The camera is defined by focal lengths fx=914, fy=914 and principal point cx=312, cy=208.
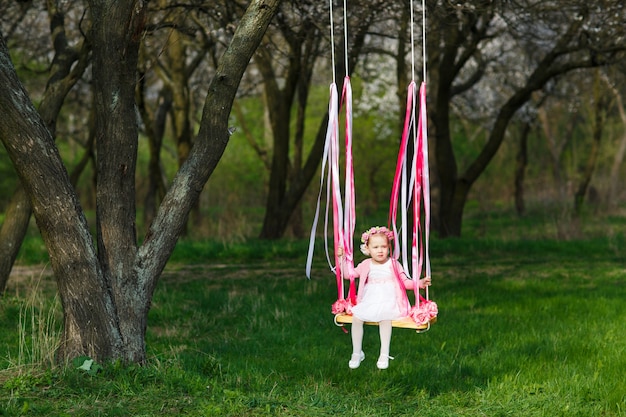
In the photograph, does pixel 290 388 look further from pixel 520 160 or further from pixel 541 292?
pixel 520 160

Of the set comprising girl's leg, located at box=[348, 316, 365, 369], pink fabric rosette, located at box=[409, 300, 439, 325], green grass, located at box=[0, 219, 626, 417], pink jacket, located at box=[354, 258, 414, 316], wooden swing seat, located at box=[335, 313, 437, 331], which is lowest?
green grass, located at box=[0, 219, 626, 417]

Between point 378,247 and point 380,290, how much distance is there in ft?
0.98

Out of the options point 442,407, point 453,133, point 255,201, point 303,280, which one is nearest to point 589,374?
point 442,407

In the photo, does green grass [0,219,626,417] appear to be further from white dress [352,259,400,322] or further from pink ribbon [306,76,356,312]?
pink ribbon [306,76,356,312]

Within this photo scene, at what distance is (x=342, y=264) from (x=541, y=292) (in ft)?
20.8

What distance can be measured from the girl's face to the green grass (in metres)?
1.12

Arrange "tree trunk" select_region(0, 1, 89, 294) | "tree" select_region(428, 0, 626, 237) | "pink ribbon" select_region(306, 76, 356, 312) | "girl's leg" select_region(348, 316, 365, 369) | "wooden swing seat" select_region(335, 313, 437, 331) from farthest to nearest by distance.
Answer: "tree" select_region(428, 0, 626, 237), "tree trunk" select_region(0, 1, 89, 294), "girl's leg" select_region(348, 316, 365, 369), "pink ribbon" select_region(306, 76, 356, 312), "wooden swing seat" select_region(335, 313, 437, 331)

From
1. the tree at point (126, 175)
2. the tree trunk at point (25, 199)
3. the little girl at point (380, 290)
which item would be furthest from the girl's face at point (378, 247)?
the tree trunk at point (25, 199)

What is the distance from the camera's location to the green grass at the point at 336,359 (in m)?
6.40

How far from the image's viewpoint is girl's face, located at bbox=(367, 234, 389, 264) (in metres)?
6.00

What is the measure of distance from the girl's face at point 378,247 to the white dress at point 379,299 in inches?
3.0

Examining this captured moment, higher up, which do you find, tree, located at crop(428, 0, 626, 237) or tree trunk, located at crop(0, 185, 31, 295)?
tree, located at crop(428, 0, 626, 237)

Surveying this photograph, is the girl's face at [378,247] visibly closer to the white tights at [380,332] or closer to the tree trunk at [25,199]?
the white tights at [380,332]

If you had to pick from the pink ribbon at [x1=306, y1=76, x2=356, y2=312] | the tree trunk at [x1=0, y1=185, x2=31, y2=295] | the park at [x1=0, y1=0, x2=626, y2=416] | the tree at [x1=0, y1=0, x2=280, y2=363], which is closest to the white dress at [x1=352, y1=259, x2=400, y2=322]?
the pink ribbon at [x1=306, y1=76, x2=356, y2=312]
